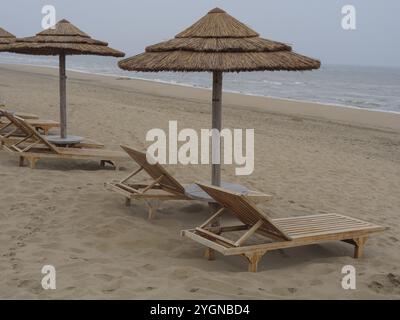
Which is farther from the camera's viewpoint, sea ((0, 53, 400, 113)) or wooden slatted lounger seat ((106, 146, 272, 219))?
sea ((0, 53, 400, 113))

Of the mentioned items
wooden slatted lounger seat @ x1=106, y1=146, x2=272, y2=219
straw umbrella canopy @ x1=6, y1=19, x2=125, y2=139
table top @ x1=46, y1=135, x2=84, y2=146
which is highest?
straw umbrella canopy @ x1=6, y1=19, x2=125, y2=139

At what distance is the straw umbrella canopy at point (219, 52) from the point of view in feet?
15.3

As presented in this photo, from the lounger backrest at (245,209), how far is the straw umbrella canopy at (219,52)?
3.33 ft

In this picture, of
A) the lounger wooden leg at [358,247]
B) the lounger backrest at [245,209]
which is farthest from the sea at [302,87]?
the lounger backrest at [245,209]

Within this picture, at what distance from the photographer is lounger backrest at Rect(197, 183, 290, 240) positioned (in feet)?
13.8

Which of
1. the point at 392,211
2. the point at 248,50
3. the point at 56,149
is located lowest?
the point at 392,211

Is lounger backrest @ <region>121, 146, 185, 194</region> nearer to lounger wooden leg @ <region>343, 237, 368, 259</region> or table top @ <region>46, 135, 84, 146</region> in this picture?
lounger wooden leg @ <region>343, 237, 368, 259</region>

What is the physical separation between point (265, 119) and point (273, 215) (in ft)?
34.5

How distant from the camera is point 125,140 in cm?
1066

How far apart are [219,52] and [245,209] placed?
1346mm

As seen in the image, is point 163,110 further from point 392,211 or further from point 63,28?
point 392,211

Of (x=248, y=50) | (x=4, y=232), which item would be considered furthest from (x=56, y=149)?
(x=248, y=50)
